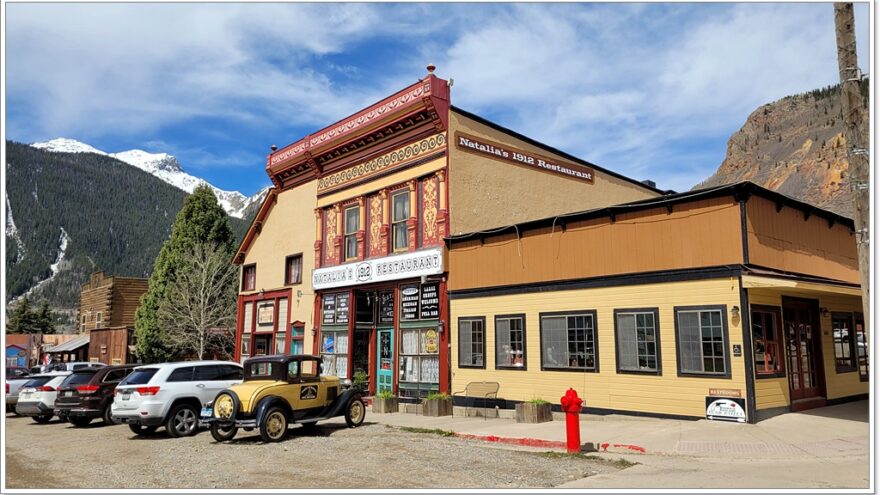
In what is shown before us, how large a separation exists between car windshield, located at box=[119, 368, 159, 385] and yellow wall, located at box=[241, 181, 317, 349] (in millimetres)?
10697

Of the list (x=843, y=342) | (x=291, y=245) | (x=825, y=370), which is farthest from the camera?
(x=291, y=245)

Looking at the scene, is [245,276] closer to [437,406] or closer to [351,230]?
[351,230]

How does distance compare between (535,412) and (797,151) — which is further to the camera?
(797,151)

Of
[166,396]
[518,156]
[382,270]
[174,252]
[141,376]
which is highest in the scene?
→ [518,156]

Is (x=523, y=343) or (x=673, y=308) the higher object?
(x=673, y=308)

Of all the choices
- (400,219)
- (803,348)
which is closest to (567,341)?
(803,348)

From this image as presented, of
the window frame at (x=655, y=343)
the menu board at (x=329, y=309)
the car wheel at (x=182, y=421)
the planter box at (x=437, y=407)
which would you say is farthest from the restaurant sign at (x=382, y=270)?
the car wheel at (x=182, y=421)

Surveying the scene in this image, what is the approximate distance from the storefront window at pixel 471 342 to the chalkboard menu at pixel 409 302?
7.25 feet

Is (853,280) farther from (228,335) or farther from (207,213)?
(207,213)

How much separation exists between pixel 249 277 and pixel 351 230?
28.1 feet

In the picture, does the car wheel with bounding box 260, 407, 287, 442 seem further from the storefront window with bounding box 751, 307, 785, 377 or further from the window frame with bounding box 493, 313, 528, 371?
the storefront window with bounding box 751, 307, 785, 377

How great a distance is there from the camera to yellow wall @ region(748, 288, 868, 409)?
1419 cm

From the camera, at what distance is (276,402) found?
13711 millimetres

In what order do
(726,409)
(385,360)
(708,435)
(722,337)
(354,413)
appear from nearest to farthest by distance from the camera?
1. (708,435)
2. (726,409)
3. (722,337)
4. (354,413)
5. (385,360)
